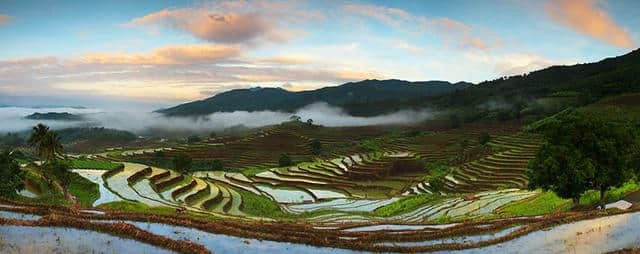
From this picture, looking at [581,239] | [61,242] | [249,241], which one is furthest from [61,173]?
[581,239]

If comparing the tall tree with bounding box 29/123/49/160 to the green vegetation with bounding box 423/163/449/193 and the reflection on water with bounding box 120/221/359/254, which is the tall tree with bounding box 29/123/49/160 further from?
the green vegetation with bounding box 423/163/449/193

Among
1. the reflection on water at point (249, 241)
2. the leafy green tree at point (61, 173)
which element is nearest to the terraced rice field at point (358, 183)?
the leafy green tree at point (61, 173)

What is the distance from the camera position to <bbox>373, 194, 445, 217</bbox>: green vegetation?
45309 millimetres

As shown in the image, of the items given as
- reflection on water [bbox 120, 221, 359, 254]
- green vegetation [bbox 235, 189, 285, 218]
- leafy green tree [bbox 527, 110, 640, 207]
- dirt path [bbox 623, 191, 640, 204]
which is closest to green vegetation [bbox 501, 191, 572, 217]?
dirt path [bbox 623, 191, 640, 204]

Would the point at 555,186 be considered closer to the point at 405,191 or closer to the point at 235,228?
the point at 235,228

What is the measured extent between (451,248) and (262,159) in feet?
368

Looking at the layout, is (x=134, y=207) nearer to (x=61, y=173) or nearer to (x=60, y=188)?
(x=61, y=173)

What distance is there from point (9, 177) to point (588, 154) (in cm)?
4858

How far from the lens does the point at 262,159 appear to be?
125m

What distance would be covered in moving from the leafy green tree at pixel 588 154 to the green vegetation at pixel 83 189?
4131cm

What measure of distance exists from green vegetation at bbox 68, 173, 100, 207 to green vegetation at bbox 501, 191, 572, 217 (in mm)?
39865

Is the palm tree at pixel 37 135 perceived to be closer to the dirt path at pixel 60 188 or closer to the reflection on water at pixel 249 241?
the dirt path at pixel 60 188

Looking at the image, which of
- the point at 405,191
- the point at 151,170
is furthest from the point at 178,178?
the point at 405,191

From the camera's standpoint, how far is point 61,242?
1395cm
